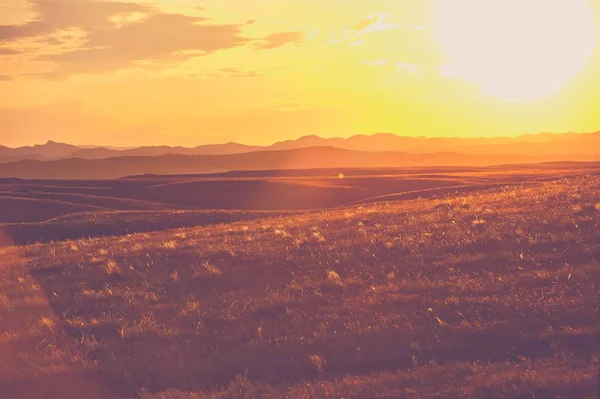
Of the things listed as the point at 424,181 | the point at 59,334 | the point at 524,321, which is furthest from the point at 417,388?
the point at 424,181

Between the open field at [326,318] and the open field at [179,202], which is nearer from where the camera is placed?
the open field at [326,318]

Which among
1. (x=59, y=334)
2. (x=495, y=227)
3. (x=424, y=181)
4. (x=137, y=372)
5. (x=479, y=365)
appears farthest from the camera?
(x=424, y=181)

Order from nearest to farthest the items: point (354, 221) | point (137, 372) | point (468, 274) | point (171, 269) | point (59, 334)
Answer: point (137, 372)
point (59, 334)
point (468, 274)
point (171, 269)
point (354, 221)

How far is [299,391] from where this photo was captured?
9.23 metres

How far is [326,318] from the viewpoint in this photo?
12305mm

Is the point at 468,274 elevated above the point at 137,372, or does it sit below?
above

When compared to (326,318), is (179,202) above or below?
below

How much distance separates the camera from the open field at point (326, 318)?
31.3 ft

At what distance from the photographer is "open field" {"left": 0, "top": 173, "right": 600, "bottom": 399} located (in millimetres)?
9547

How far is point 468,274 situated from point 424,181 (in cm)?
7274

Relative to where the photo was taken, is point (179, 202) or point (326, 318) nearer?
point (326, 318)

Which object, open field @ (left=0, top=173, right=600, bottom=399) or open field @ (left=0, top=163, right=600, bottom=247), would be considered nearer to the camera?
open field @ (left=0, top=173, right=600, bottom=399)

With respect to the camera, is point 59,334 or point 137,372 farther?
point 59,334

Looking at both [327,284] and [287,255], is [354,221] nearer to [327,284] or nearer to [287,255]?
[287,255]
